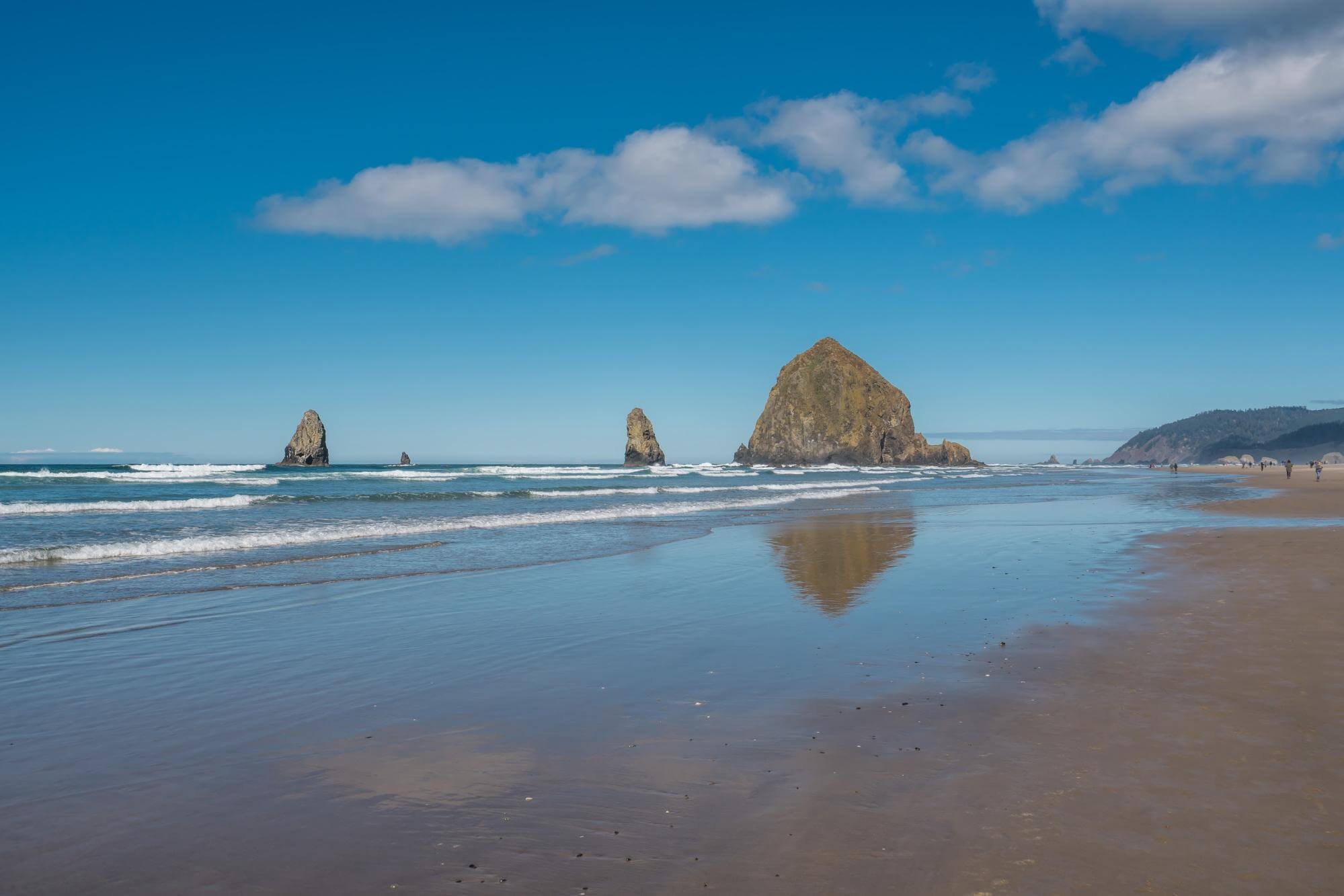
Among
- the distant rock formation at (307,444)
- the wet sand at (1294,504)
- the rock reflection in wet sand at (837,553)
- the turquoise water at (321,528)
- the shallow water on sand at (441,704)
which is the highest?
the distant rock formation at (307,444)

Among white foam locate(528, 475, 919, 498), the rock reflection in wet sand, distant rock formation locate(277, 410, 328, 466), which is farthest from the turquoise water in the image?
distant rock formation locate(277, 410, 328, 466)

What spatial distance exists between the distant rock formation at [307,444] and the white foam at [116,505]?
90564 millimetres

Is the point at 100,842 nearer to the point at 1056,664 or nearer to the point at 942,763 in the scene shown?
the point at 942,763

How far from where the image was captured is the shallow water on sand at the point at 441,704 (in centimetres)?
377

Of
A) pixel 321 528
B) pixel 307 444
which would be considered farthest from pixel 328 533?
pixel 307 444

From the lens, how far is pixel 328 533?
20.5 meters

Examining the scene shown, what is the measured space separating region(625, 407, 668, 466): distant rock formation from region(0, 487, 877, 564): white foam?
10762 centimetres

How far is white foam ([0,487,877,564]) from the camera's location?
15.7 meters

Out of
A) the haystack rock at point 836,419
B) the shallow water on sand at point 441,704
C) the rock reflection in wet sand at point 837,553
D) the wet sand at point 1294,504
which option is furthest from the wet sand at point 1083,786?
the haystack rock at point 836,419

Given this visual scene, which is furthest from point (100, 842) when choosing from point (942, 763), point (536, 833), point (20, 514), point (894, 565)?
point (20, 514)

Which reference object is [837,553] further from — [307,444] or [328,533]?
[307,444]

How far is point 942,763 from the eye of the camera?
461cm

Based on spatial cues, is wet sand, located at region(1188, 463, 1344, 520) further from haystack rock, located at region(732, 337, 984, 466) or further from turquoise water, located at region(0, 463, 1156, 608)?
haystack rock, located at region(732, 337, 984, 466)

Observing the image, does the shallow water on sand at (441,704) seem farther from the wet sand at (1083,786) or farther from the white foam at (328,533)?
the white foam at (328,533)
